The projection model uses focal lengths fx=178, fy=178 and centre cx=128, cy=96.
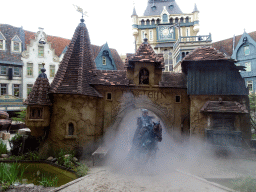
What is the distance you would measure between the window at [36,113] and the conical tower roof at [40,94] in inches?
14.5

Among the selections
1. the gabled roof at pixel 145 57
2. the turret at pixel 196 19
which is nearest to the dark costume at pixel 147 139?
the gabled roof at pixel 145 57

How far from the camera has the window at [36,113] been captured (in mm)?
8867

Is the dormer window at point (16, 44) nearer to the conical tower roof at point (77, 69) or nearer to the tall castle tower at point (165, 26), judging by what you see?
the conical tower roof at point (77, 69)

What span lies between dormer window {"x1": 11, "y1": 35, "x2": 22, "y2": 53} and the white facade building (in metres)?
1.07

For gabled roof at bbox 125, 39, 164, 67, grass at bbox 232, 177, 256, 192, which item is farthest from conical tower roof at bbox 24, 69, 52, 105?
grass at bbox 232, 177, 256, 192

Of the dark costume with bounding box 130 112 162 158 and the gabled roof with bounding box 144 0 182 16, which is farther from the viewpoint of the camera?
the gabled roof with bounding box 144 0 182 16

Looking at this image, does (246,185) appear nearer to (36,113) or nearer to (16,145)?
(36,113)

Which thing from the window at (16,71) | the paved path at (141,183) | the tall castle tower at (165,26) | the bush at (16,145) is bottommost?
the paved path at (141,183)

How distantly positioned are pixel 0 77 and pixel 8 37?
522 centimetres

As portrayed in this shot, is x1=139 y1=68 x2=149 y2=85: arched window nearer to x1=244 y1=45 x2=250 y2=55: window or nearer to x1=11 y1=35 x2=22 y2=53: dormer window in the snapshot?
x1=11 y1=35 x2=22 y2=53: dormer window

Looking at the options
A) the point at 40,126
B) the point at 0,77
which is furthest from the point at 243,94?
the point at 0,77

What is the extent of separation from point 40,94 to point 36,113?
A: 3.19 ft

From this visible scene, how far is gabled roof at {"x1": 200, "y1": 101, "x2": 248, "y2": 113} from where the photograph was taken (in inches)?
349

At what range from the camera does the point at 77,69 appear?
9.87m
